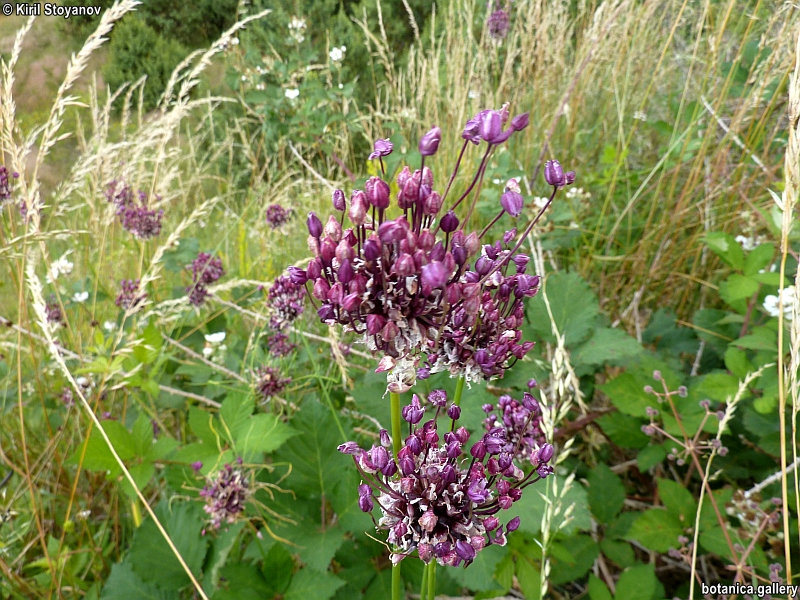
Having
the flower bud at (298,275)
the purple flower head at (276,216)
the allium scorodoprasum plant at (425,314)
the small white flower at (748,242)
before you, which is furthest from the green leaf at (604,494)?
the purple flower head at (276,216)

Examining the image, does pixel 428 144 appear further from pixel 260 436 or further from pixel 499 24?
pixel 499 24

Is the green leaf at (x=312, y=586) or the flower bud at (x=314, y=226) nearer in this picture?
the flower bud at (x=314, y=226)

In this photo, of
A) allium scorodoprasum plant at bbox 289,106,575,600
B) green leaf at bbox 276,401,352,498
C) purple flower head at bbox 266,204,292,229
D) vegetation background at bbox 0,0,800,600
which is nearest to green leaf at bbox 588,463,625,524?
vegetation background at bbox 0,0,800,600

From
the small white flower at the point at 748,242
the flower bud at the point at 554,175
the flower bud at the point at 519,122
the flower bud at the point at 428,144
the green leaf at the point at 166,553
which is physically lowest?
the green leaf at the point at 166,553

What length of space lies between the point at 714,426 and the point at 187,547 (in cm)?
136

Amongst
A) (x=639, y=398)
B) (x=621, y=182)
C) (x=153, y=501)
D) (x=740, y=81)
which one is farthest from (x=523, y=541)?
(x=740, y=81)

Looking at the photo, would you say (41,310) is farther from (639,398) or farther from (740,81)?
(740,81)

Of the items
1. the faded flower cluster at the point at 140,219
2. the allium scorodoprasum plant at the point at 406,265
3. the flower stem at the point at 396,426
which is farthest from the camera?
the faded flower cluster at the point at 140,219

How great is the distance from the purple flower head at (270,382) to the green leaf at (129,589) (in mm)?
530

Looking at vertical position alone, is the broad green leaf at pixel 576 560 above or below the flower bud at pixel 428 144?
below

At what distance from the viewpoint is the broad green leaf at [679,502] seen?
1.30 meters

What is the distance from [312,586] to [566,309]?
40.5 inches

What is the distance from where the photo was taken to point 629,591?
1185mm

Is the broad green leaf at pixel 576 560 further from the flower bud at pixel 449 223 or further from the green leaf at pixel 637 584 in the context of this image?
the flower bud at pixel 449 223
